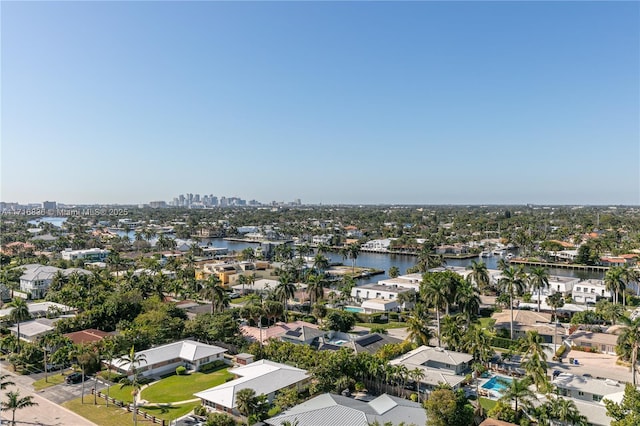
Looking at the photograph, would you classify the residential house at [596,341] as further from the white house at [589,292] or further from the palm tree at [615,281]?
the white house at [589,292]

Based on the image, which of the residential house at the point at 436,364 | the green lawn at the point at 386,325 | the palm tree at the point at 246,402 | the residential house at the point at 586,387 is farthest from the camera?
the green lawn at the point at 386,325

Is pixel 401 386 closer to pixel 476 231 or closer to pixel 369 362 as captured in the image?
pixel 369 362

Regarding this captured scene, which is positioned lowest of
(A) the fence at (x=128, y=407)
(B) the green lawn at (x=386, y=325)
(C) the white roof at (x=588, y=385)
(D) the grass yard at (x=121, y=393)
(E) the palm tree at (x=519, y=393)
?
(B) the green lawn at (x=386, y=325)

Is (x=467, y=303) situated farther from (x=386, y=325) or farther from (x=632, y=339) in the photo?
(x=632, y=339)

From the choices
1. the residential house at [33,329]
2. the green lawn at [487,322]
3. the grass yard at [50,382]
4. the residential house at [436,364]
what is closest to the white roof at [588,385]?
the residential house at [436,364]

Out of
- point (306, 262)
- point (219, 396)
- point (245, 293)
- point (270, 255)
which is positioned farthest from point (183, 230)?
point (219, 396)

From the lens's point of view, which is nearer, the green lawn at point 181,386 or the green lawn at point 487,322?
the green lawn at point 181,386

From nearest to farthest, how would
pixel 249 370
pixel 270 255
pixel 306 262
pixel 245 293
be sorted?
pixel 249 370
pixel 245 293
pixel 306 262
pixel 270 255
